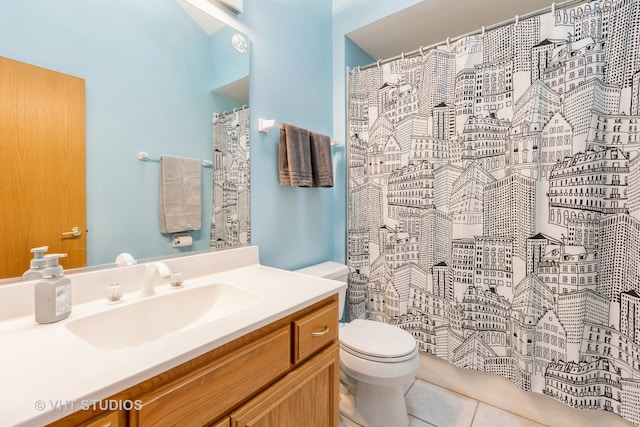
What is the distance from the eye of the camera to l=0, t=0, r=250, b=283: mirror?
0.79 m

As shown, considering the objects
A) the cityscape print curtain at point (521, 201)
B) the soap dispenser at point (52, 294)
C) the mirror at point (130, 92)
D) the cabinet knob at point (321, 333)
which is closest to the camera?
the soap dispenser at point (52, 294)

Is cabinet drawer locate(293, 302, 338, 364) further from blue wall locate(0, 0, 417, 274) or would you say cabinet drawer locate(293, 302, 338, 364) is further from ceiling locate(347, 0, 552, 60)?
ceiling locate(347, 0, 552, 60)

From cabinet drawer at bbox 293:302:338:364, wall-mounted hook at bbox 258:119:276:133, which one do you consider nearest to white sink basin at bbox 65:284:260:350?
cabinet drawer at bbox 293:302:338:364

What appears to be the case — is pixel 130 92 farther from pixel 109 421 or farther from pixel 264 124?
pixel 109 421

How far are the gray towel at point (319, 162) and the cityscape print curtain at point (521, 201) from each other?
0.34 m

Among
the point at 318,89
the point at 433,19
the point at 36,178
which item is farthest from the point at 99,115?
the point at 433,19

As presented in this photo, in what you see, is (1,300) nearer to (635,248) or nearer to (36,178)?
(36,178)

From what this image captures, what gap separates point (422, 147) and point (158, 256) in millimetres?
1457

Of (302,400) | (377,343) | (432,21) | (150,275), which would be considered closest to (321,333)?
(302,400)

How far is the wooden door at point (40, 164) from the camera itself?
0.73m

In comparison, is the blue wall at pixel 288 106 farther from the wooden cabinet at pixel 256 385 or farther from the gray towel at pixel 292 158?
the wooden cabinet at pixel 256 385

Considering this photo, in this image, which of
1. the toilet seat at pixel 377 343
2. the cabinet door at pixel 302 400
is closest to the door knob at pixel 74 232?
the cabinet door at pixel 302 400

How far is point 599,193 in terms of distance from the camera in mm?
1167

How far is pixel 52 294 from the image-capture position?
70 centimetres
